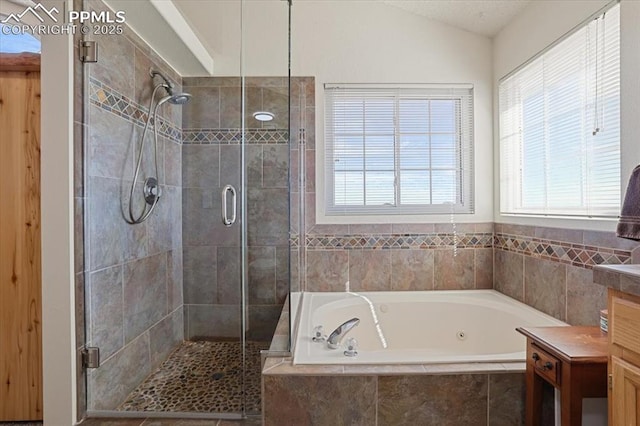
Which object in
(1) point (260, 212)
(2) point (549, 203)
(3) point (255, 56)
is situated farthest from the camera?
(3) point (255, 56)

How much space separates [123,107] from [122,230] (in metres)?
0.74

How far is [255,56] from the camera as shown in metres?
2.57

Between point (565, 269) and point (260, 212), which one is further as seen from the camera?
point (260, 212)

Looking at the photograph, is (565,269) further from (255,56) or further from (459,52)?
(255,56)

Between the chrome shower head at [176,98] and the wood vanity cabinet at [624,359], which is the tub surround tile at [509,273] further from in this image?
the chrome shower head at [176,98]

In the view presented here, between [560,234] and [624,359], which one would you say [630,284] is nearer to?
[624,359]

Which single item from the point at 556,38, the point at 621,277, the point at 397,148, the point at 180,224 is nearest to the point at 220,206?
the point at 180,224

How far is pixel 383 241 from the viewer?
263 cm

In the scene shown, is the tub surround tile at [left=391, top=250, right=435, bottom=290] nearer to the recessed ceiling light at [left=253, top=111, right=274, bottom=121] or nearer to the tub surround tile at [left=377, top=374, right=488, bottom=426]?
the tub surround tile at [left=377, top=374, right=488, bottom=426]

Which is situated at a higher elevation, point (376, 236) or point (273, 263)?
point (376, 236)

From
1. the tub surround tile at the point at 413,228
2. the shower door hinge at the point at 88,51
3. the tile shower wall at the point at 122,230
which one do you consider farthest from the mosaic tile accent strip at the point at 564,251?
the shower door hinge at the point at 88,51

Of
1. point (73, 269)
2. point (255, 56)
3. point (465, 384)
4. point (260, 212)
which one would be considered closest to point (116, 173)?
point (73, 269)

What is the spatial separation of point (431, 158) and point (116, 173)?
2244mm

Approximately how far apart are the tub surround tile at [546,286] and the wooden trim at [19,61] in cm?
314
